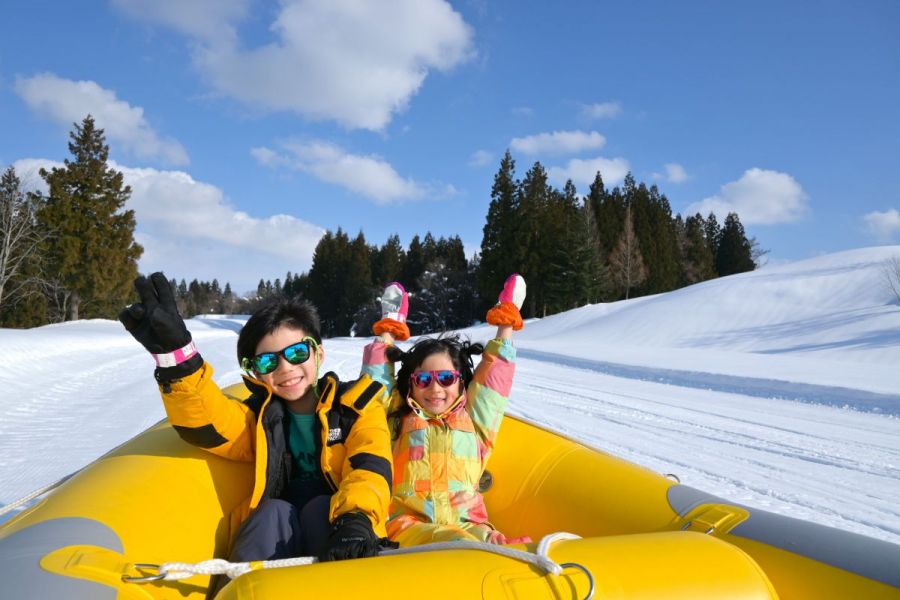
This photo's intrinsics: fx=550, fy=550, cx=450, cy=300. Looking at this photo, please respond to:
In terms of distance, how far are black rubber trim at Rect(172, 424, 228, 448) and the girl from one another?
856mm

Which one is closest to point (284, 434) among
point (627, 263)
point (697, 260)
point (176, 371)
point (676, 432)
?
point (176, 371)

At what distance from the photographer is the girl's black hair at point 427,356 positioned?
10.2ft

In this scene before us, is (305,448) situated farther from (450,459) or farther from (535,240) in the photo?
(535,240)

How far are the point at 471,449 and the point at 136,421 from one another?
166 inches

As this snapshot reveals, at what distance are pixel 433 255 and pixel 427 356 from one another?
45702 millimetres

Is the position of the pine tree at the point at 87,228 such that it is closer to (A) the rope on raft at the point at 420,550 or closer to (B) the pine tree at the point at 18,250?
(B) the pine tree at the point at 18,250

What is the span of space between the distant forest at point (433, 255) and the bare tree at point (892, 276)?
14.4 meters

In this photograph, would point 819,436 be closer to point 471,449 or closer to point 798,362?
point 471,449

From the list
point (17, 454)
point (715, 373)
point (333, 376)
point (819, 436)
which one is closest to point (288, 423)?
point (333, 376)

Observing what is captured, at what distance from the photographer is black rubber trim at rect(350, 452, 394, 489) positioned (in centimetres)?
227

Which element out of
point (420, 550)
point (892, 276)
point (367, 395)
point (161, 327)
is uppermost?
point (892, 276)

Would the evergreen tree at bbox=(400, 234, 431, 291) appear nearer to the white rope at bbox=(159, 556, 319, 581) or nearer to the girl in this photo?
the girl

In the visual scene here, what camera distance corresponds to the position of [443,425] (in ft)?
9.44

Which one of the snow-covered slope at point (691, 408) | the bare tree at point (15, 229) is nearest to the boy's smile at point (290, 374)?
the snow-covered slope at point (691, 408)
